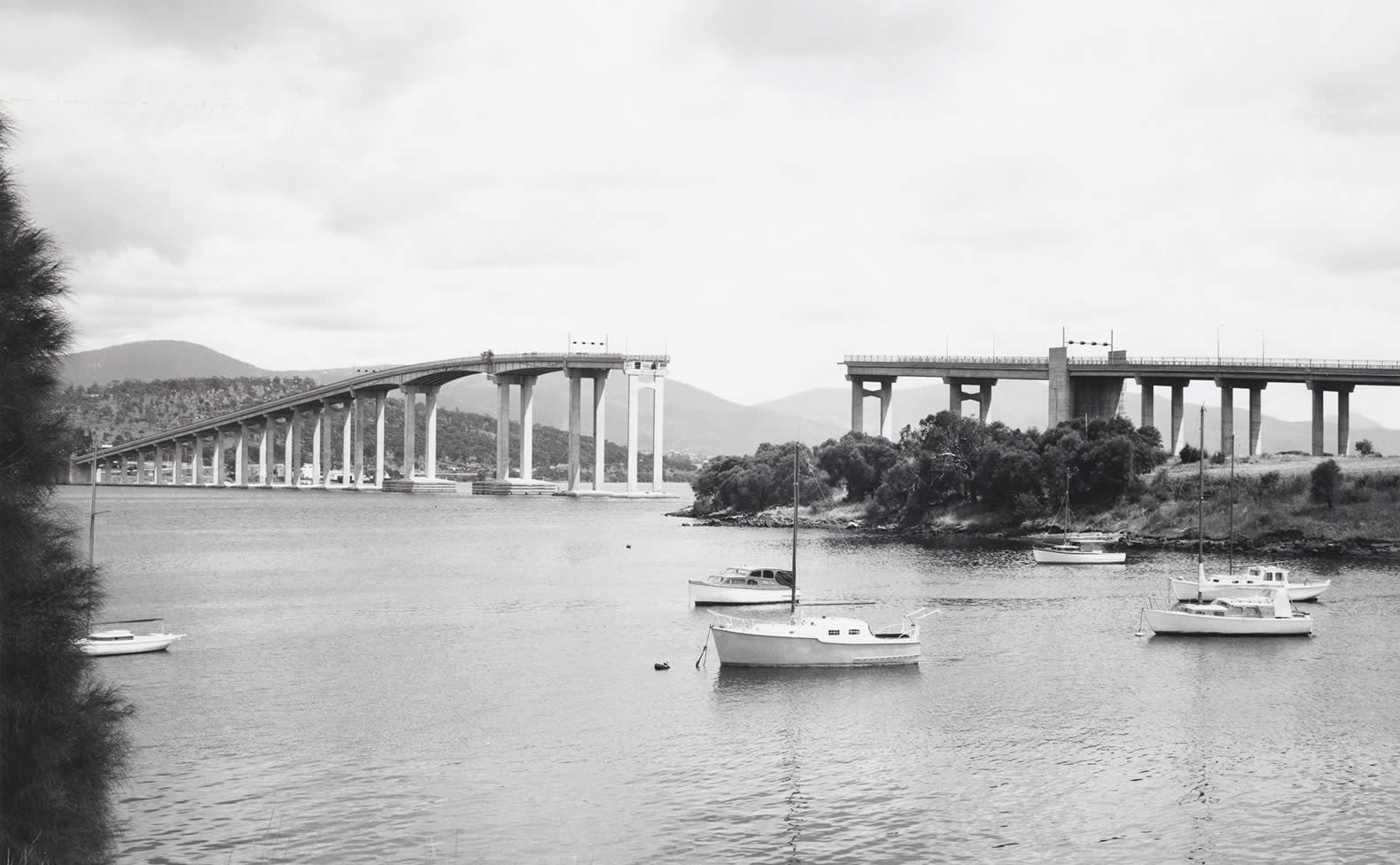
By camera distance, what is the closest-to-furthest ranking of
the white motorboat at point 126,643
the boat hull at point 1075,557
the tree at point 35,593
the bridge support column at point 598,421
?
the tree at point 35,593
the white motorboat at point 126,643
the boat hull at point 1075,557
the bridge support column at point 598,421

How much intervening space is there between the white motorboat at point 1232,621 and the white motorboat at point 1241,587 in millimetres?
5940

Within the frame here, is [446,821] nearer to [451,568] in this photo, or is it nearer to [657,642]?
[657,642]

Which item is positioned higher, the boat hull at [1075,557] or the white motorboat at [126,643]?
the boat hull at [1075,557]

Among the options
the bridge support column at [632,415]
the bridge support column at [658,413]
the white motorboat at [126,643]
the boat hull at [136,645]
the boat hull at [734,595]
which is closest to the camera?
the boat hull at [136,645]

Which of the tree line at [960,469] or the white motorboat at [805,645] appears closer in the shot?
the white motorboat at [805,645]

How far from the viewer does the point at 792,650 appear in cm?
4097

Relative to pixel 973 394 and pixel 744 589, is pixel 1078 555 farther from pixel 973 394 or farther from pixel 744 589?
pixel 973 394

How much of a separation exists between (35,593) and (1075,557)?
76939mm

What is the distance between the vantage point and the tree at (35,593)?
35.2 ft

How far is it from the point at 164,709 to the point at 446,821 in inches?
562

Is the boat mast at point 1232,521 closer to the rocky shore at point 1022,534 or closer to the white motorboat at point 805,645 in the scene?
the rocky shore at point 1022,534

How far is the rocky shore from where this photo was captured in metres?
85.2

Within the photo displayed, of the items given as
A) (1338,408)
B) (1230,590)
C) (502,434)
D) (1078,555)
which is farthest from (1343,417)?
(502,434)

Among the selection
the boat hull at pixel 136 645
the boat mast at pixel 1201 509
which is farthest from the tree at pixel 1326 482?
the boat hull at pixel 136 645
